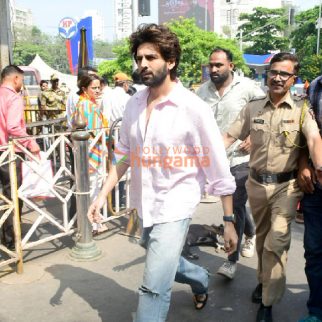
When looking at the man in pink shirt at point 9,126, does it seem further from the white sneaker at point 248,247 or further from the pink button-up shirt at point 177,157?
the white sneaker at point 248,247

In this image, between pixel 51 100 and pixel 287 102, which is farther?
pixel 51 100

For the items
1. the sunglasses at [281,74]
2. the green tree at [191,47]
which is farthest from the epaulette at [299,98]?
the green tree at [191,47]

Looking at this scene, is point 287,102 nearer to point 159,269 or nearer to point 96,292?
point 159,269

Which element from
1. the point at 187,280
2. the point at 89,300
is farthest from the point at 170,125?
the point at 89,300

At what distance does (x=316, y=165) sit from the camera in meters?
2.72

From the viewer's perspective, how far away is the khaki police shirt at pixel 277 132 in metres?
3.09

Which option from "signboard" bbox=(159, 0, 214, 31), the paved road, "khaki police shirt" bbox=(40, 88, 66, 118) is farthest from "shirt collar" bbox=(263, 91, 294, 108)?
"signboard" bbox=(159, 0, 214, 31)

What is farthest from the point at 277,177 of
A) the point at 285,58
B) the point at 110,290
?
the point at 110,290

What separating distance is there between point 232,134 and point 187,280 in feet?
3.73

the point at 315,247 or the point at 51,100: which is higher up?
the point at 51,100

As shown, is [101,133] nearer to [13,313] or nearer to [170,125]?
[13,313]

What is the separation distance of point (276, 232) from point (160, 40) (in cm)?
149

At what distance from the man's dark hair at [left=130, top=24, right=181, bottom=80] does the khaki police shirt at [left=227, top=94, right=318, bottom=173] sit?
0.90 meters

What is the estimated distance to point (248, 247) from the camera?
4379 millimetres
